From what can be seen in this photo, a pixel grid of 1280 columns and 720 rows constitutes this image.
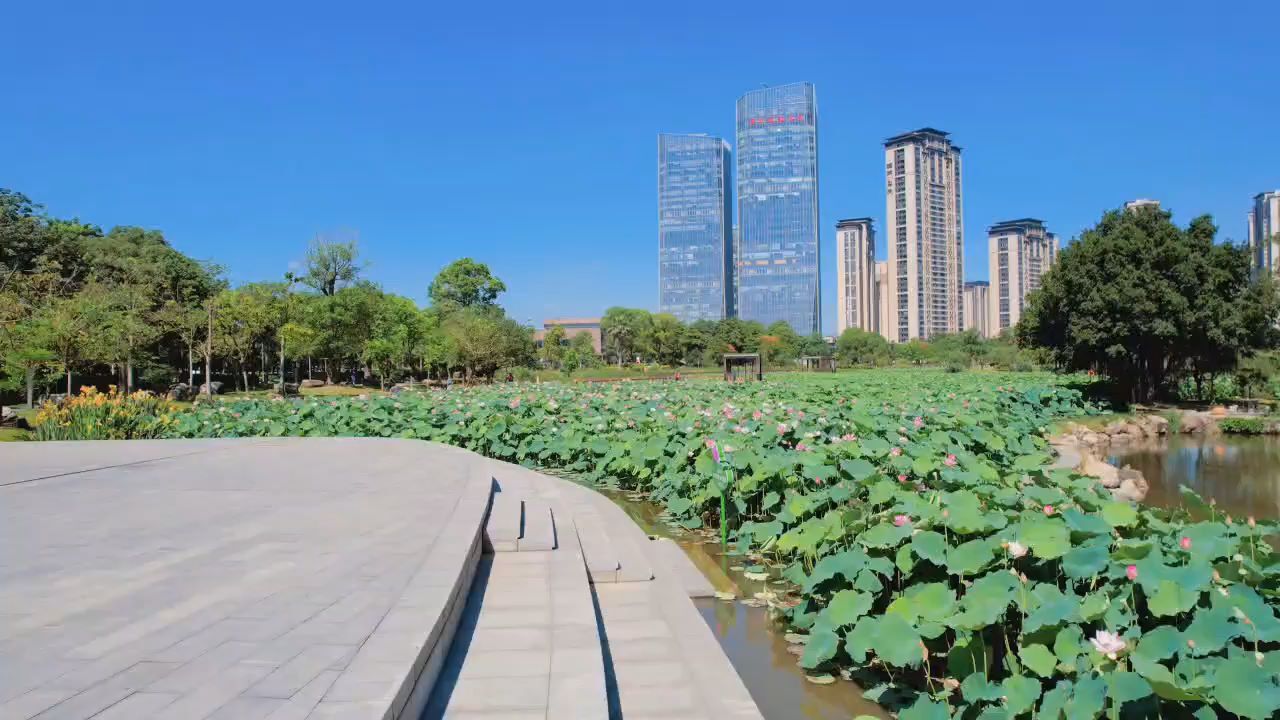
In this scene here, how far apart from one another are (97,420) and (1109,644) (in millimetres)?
13973

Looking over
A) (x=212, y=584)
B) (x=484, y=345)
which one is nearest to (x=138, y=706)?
(x=212, y=584)

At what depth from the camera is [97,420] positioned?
38.8 feet

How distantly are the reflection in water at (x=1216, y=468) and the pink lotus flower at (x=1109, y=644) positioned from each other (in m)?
8.12

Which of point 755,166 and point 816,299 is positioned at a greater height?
point 755,166

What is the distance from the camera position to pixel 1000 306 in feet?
439

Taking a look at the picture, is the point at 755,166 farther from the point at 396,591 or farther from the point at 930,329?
the point at 396,591

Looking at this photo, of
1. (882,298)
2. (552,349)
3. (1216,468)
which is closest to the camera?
(1216,468)

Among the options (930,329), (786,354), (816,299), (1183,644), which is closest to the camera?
(1183,644)

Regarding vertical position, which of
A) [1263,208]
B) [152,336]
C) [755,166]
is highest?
[755,166]

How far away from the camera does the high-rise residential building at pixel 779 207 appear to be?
6383 inches

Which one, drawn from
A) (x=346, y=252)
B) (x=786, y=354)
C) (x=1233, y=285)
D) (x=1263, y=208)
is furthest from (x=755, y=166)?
(x=1233, y=285)

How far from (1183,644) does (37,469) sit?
966 cm

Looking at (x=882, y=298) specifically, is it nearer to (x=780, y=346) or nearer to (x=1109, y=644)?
(x=780, y=346)

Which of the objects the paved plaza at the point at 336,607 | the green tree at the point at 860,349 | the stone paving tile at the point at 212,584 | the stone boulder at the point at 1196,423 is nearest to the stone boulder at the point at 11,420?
the stone paving tile at the point at 212,584
